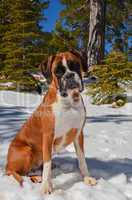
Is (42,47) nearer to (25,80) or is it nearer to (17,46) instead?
(17,46)

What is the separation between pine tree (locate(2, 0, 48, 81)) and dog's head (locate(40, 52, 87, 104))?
39.0 ft

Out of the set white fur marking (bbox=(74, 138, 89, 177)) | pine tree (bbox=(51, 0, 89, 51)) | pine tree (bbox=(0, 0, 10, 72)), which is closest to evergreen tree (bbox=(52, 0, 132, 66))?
pine tree (bbox=(51, 0, 89, 51))

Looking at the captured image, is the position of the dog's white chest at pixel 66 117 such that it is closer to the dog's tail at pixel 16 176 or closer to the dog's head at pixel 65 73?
the dog's head at pixel 65 73

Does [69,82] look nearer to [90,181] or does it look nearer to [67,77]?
[67,77]

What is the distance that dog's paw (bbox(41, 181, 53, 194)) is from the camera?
375 cm

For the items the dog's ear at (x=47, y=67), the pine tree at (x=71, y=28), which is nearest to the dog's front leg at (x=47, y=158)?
the dog's ear at (x=47, y=67)

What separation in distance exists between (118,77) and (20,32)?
724 cm

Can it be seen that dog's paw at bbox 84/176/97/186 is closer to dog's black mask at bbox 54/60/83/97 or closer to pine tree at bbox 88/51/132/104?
dog's black mask at bbox 54/60/83/97

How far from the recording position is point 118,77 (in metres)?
11.5

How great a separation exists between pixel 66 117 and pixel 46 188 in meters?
0.78

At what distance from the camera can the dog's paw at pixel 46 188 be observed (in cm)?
375

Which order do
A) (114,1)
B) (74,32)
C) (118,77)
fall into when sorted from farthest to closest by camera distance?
1. (74,32)
2. (114,1)
3. (118,77)

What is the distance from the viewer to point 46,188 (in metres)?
3.77

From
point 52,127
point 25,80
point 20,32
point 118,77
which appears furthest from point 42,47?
point 52,127
